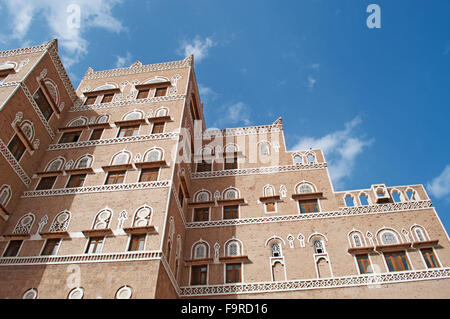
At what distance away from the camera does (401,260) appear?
15367 mm

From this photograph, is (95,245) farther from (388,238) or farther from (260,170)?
(388,238)

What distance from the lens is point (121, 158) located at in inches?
701

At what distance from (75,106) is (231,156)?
9.29 metres

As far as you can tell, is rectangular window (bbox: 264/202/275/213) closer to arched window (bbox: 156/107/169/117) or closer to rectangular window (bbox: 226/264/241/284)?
rectangular window (bbox: 226/264/241/284)

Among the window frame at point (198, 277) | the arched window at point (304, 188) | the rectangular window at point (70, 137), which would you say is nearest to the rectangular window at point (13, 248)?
the rectangular window at point (70, 137)

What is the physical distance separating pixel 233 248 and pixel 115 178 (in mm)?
6166

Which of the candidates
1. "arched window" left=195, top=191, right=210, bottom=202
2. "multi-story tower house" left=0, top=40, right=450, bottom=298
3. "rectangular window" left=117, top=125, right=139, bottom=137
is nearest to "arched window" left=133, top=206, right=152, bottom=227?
"multi-story tower house" left=0, top=40, right=450, bottom=298

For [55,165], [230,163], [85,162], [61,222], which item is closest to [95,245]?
[61,222]

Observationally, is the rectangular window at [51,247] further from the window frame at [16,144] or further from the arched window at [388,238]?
the arched window at [388,238]

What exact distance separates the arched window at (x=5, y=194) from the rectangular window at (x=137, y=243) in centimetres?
603

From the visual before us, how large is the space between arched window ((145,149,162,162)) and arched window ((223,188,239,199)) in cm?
400
